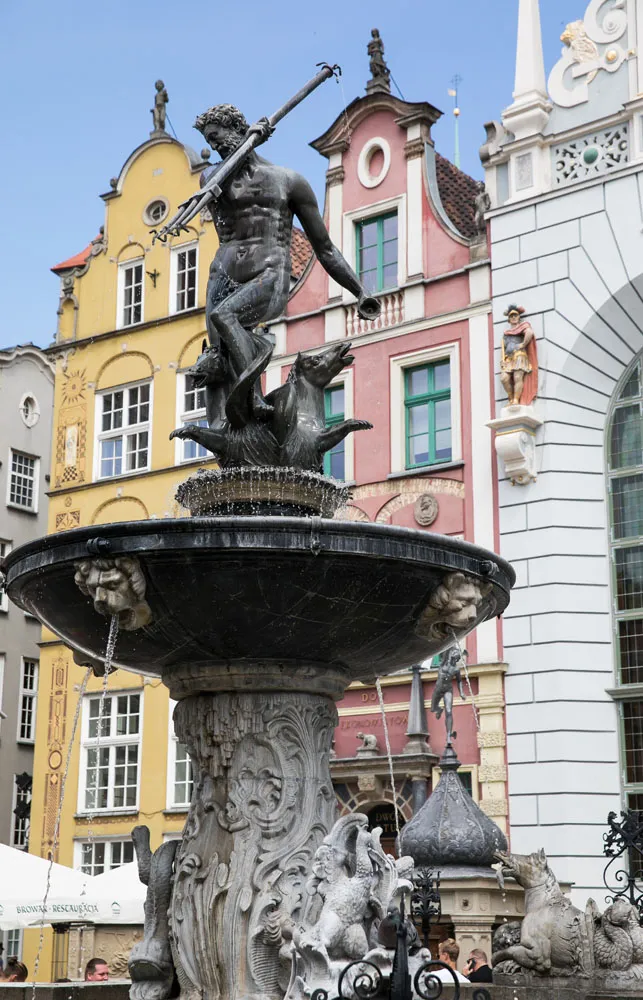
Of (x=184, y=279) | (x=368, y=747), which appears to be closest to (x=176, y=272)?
(x=184, y=279)

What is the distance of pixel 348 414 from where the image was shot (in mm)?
24094

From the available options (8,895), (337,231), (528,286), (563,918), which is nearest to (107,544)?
(563,918)

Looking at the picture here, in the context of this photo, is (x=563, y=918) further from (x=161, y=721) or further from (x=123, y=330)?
(x=123, y=330)

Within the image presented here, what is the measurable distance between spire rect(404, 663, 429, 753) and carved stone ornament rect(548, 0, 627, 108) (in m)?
9.46

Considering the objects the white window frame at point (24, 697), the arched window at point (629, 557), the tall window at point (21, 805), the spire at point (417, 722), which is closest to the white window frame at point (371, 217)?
the arched window at point (629, 557)

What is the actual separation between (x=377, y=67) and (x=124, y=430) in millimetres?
8433

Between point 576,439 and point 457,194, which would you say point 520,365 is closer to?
point 576,439

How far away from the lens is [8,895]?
14.9 metres

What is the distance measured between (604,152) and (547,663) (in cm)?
791

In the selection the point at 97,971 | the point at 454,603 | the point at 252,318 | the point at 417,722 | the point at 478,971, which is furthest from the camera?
the point at 417,722

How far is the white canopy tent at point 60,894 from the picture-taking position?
1495cm

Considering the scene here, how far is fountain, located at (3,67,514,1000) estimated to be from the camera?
21.6 ft

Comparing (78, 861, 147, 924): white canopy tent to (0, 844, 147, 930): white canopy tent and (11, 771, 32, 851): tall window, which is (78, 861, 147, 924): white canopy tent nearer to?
(0, 844, 147, 930): white canopy tent

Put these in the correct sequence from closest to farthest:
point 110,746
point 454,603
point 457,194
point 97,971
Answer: point 454,603 → point 97,971 → point 457,194 → point 110,746
